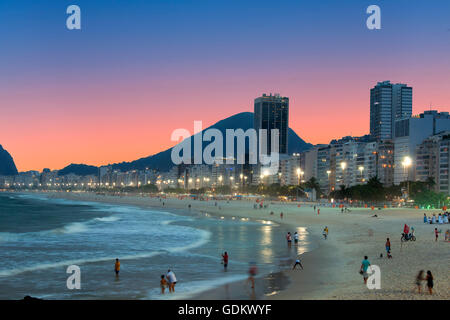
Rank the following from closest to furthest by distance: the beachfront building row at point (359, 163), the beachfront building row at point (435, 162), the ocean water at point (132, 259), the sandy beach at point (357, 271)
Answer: the sandy beach at point (357, 271) → the ocean water at point (132, 259) → the beachfront building row at point (435, 162) → the beachfront building row at point (359, 163)

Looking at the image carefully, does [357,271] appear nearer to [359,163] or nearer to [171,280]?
[171,280]

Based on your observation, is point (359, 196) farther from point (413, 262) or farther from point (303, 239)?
point (413, 262)

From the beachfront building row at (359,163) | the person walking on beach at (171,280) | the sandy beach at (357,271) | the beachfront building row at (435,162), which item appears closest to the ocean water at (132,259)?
the person walking on beach at (171,280)

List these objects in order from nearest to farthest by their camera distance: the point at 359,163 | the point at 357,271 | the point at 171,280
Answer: the point at 171,280 < the point at 357,271 < the point at 359,163

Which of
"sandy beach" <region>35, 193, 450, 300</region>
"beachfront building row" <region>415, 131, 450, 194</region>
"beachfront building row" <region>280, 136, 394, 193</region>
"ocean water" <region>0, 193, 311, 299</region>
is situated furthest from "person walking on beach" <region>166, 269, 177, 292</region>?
"beachfront building row" <region>280, 136, 394, 193</region>

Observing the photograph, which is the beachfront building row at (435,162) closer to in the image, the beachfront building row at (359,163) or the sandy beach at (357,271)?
the beachfront building row at (359,163)

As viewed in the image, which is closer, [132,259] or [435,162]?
[132,259]

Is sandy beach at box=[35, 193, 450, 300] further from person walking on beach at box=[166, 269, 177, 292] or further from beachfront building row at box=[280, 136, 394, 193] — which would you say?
beachfront building row at box=[280, 136, 394, 193]

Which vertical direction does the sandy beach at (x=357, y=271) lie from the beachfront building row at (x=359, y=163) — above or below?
below

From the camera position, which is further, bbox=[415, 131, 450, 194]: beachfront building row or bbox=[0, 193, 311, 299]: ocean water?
bbox=[415, 131, 450, 194]: beachfront building row

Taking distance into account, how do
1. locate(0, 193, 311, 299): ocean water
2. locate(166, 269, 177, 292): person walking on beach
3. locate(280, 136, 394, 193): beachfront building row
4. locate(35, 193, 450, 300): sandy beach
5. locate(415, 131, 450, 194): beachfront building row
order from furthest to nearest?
locate(280, 136, 394, 193): beachfront building row
locate(415, 131, 450, 194): beachfront building row
locate(0, 193, 311, 299): ocean water
locate(166, 269, 177, 292): person walking on beach
locate(35, 193, 450, 300): sandy beach

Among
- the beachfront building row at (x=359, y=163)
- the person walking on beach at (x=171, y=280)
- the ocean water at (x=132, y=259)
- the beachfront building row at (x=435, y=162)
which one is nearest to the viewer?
the person walking on beach at (x=171, y=280)

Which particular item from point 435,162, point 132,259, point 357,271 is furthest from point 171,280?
point 435,162
